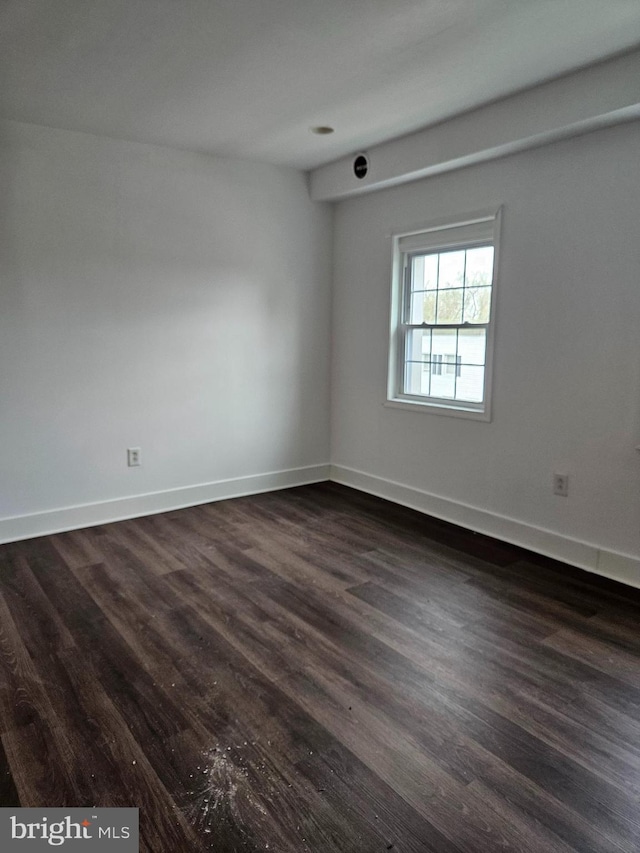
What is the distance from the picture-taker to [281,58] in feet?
8.54

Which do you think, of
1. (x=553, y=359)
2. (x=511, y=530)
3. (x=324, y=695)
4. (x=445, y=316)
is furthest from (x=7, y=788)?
(x=445, y=316)

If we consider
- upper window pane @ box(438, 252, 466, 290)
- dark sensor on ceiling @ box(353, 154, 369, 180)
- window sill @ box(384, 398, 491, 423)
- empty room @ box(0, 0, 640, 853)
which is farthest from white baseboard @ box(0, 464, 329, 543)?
dark sensor on ceiling @ box(353, 154, 369, 180)

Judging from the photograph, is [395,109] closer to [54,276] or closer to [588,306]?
[588,306]

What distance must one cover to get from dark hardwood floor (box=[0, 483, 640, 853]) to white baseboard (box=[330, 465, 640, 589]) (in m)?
0.12

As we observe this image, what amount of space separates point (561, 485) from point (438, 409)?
40.2 inches

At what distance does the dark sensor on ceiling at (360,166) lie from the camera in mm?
4090

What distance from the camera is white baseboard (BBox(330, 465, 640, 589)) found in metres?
3.10

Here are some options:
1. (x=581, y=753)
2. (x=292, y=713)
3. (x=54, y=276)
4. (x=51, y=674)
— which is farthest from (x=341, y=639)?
(x=54, y=276)

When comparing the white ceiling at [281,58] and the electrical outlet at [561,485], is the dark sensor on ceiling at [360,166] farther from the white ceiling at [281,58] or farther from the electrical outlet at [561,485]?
the electrical outlet at [561,485]

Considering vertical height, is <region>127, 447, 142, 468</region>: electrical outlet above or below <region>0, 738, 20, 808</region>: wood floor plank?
above

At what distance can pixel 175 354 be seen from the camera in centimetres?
416

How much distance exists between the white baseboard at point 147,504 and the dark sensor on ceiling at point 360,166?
92.3 inches

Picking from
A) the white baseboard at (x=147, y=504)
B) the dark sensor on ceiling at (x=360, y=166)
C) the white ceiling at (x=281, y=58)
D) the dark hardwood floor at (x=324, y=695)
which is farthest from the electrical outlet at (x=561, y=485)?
the dark sensor on ceiling at (x=360, y=166)

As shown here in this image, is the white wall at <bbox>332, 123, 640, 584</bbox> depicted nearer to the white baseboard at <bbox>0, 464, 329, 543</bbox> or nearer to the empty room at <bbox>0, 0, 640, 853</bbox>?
the empty room at <bbox>0, 0, 640, 853</bbox>
